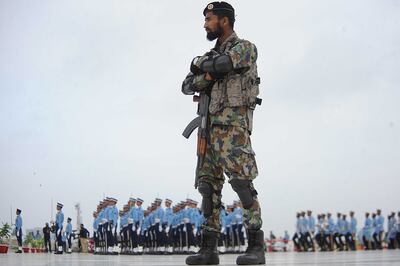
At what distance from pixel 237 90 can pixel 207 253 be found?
4.21ft

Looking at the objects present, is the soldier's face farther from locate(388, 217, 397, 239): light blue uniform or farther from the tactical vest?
locate(388, 217, 397, 239): light blue uniform

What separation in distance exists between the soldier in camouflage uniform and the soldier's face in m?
0.14

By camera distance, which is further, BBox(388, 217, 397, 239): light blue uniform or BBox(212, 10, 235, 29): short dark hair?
BBox(388, 217, 397, 239): light blue uniform

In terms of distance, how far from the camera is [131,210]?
70.1 feet

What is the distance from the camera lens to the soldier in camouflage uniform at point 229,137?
4492 mm

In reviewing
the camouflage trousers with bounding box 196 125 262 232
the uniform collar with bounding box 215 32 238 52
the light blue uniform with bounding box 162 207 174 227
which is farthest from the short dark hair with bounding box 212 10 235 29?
the light blue uniform with bounding box 162 207 174 227

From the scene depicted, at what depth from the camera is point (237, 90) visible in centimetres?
455

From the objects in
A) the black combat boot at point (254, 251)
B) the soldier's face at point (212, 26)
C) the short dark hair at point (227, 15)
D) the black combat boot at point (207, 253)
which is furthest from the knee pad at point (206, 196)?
the short dark hair at point (227, 15)

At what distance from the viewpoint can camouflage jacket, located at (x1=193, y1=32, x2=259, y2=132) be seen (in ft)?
14.8

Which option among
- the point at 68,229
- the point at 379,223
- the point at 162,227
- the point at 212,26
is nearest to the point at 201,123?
the point at 212,26

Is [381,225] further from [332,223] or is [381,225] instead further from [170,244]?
[170,244]

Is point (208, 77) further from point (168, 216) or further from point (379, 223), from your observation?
point (379, 223)

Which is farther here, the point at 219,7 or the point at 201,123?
the point at 219,7

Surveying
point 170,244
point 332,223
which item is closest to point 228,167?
point 170,244
